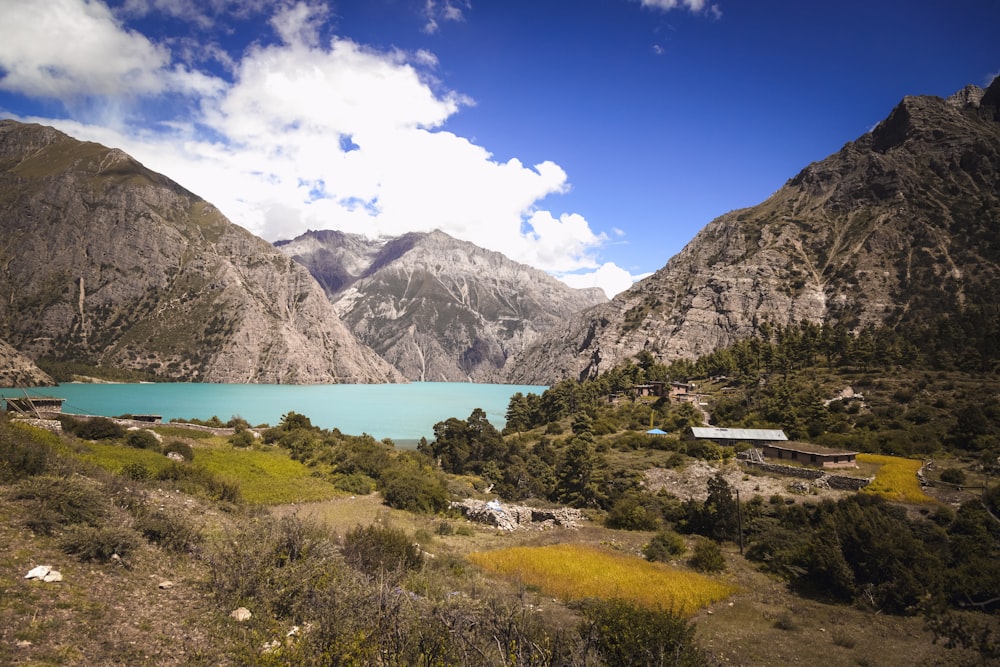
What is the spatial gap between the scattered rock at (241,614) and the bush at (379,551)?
148 inches

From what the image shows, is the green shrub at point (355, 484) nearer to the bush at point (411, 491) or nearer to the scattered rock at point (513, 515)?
the bush at point (411, 491)

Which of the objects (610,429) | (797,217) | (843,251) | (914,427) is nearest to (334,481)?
(610,429)

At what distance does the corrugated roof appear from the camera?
48.2 meters

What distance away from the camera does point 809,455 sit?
40688 mm

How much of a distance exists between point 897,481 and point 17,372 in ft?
512

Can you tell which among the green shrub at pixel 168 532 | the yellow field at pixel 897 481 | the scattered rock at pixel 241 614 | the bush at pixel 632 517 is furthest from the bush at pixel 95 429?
the yellow field at pixel 897 481

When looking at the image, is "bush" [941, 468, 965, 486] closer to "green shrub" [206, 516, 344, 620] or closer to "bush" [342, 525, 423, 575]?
"bush" [342, 525, 423, 575]

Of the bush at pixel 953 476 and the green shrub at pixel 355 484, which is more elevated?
the bush at pixel 953 476

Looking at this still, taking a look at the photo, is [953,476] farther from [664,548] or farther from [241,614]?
[241,614]

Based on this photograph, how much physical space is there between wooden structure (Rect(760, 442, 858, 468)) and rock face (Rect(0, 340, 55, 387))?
143562 mm

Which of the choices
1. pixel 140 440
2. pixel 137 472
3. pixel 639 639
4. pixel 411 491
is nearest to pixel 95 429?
pixel 140 440

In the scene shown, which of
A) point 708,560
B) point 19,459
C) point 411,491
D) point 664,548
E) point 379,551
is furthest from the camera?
point 411,491

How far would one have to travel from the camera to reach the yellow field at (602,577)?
17.4m

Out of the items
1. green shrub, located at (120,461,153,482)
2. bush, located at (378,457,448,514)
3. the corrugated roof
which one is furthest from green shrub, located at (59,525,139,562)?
the corrugated roof
